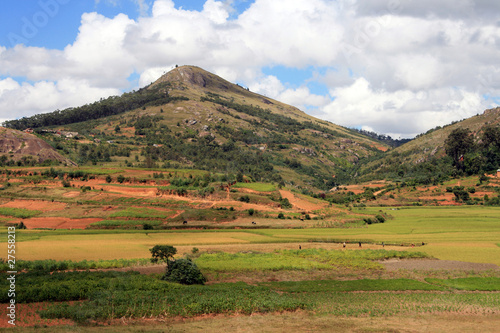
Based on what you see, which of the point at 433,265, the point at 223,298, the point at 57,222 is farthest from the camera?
the point at 57,222

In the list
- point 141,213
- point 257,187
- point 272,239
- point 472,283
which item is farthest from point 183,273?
point 257,187

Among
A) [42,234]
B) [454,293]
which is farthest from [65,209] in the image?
[454,293]

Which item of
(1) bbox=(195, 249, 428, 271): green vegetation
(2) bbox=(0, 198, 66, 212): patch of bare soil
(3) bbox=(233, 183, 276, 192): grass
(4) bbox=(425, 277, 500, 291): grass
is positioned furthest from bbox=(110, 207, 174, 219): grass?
(4) bbox=(425, 277, 500, 291): grass

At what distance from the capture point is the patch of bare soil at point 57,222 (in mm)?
75438

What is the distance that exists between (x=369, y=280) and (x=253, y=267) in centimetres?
1257

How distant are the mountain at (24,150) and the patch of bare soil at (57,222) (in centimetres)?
5856

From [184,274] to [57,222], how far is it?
166ft

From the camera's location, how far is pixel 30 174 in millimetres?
110062

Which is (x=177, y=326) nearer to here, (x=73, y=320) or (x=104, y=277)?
(x=73, y=320)

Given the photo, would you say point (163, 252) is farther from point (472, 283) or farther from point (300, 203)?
point (300, 203)

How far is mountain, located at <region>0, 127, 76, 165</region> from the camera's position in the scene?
426 ft

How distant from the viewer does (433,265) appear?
46.8 metres

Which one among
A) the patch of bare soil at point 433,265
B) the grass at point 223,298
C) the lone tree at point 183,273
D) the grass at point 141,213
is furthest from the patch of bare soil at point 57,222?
the patch of bare soil at point 433,265

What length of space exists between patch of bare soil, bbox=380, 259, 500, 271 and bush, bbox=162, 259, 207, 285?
22293mm
